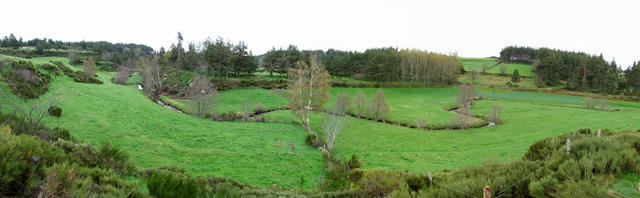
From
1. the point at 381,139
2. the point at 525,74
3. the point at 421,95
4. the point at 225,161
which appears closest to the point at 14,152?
the point at 225,161

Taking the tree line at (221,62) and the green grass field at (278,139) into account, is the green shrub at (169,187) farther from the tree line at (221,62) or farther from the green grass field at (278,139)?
the tree line at (221,62)

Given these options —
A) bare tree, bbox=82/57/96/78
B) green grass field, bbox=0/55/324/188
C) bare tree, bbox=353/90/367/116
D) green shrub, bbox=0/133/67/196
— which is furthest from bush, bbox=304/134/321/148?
bare tree, bbox=82/57/96/78

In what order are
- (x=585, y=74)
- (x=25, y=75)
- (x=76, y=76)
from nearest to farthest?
(x=25, y=75) → (x=76, y=76) → (x=585, y=74)

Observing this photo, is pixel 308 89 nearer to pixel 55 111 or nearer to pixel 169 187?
pixel 55 111

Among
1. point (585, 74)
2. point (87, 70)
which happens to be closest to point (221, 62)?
point (87, 70)

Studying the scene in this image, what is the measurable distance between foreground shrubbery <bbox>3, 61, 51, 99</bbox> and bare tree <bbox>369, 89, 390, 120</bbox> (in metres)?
31.7

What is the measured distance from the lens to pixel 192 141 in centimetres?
1891

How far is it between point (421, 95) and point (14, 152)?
59.7 meters

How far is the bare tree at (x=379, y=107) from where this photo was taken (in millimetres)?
34312

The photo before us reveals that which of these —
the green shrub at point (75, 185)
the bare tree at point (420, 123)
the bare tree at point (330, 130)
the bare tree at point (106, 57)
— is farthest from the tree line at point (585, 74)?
the bare tree at point (106, 57)

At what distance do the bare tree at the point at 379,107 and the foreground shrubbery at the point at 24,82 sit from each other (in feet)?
104

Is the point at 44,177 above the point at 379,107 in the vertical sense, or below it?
above

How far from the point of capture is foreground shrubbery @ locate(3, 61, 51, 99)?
19.9 meters

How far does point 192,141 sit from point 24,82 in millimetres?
15005
